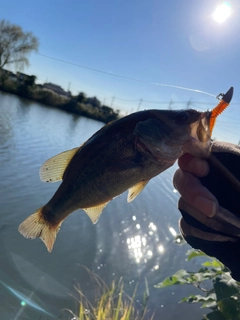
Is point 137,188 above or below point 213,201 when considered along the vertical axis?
below

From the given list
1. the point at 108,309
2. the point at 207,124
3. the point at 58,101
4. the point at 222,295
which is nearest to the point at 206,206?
the point at 207,124

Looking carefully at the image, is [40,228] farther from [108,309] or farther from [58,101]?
[58,101]

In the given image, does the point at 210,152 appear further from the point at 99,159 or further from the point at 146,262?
the point at 146,262

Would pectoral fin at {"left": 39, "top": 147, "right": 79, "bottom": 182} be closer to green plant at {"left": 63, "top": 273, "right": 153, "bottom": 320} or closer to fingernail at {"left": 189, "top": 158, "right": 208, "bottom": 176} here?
fingernail at {"left": 189, "top": 158, "right": 208, "bottom": 176}

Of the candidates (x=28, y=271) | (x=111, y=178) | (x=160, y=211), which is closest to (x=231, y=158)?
(x=111, y=178)

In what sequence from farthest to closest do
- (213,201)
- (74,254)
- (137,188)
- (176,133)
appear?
(74,254), (137,188), (176,133), (213,201)

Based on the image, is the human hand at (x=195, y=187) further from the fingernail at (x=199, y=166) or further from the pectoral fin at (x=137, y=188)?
the pectoral fin at (x=137, y=188)

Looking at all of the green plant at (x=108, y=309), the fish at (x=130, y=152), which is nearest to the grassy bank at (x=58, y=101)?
the green plant at (x=108, y=309)
